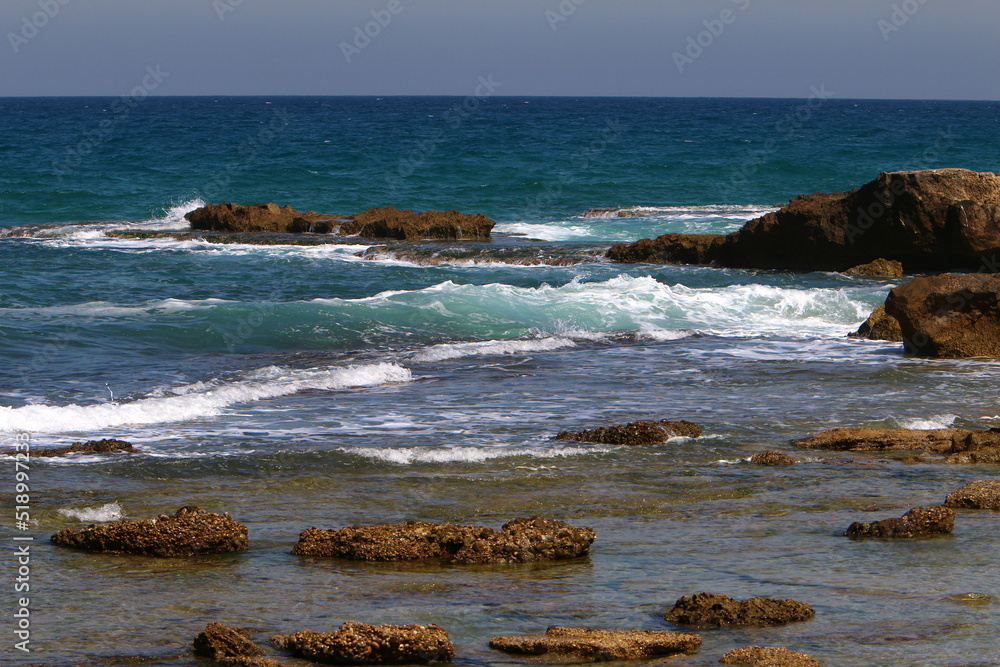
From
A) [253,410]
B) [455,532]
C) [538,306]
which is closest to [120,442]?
[253,410]

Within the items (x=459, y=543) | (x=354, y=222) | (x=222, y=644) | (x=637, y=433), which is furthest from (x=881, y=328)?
(x=354, y=222)

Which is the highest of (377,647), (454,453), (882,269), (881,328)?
(882,269)

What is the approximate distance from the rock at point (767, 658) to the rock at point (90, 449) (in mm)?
6250

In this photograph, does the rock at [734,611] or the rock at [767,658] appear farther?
the rock at [734,611]

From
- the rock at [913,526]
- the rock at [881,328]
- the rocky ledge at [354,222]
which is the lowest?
the rock at [913,526]

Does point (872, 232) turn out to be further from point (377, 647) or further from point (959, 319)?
point (377, 647)

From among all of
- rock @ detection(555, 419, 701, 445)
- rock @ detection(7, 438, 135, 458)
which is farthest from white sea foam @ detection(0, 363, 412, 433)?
rock @ detection(555, 419, 701, 445)

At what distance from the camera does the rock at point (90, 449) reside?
383 inches

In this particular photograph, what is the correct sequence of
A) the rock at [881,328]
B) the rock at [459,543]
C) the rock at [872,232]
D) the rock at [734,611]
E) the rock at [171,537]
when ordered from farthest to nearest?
the rock at [872,232], the rock at [881,328], the rock at [171,537], the rock at [459,543], the rock at [734,611]

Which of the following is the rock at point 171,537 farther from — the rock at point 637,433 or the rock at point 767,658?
the rock at point 637,433

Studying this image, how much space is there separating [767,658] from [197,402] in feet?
27.1

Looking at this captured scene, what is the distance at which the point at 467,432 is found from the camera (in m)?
10.6

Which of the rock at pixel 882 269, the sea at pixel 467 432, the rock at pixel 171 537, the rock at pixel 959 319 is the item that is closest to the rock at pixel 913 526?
the sea at pixel 467 432

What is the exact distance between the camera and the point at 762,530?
7.35m
